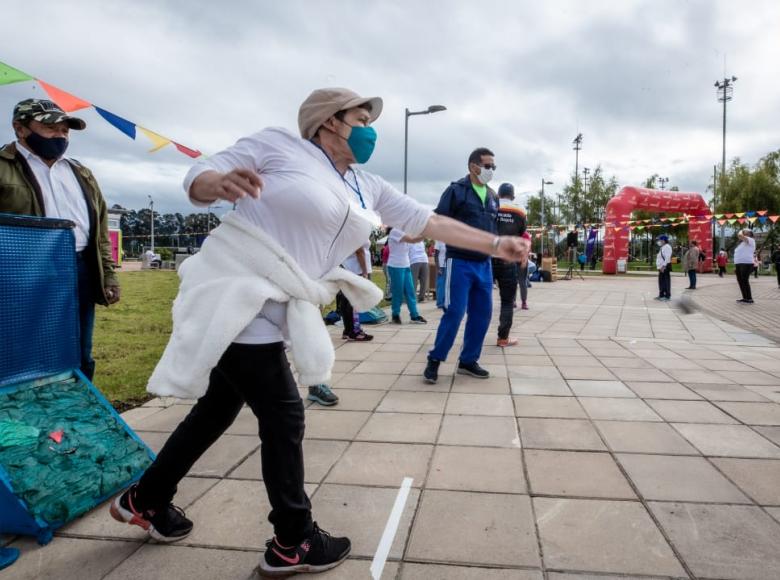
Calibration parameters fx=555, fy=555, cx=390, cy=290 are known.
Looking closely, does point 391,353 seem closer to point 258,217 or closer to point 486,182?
point 486,182

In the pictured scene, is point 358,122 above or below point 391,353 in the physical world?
above

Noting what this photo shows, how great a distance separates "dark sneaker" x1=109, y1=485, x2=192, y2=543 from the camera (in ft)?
7.11

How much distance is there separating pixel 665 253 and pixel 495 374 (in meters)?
10.3

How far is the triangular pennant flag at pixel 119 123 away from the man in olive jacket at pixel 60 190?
2895 millimetres

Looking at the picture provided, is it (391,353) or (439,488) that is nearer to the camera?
(439,488)

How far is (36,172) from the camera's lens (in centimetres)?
305

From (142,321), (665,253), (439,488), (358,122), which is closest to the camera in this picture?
(358,122)

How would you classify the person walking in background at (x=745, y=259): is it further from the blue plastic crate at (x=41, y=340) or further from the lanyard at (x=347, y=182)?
the blue plastic crate at (x=41, y=340)

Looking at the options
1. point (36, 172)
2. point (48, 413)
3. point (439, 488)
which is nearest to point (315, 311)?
point (439, 488)

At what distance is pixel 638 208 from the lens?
2950 cm

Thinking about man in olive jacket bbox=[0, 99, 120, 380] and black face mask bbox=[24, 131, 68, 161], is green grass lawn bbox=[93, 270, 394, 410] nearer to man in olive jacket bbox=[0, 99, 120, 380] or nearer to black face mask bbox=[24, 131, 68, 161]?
man in olive jacket bbox=[0, 99, 120, 380]

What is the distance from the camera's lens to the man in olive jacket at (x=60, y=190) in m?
2.95

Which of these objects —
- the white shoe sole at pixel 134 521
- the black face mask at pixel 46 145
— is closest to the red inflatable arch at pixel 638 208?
the black face mask at pixel 46 145

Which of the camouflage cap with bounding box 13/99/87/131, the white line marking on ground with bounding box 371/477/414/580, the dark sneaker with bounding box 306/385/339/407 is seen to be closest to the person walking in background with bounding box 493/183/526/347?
the dark sneaker with bounding box 306/385/339/407
